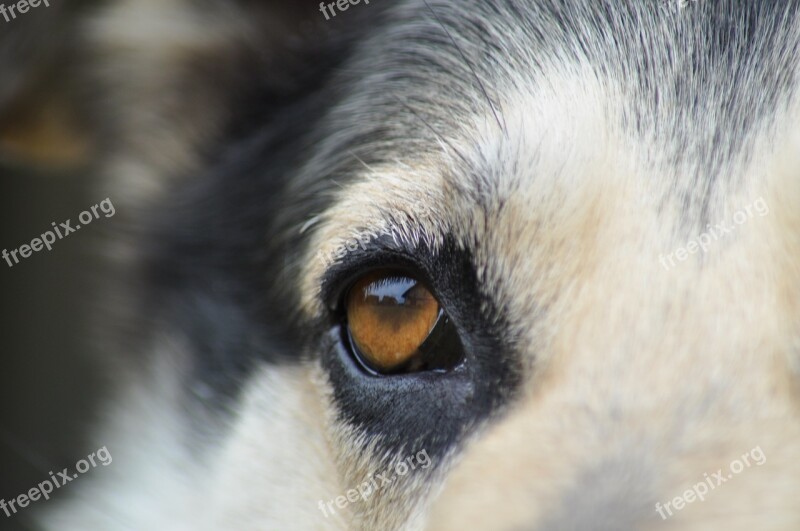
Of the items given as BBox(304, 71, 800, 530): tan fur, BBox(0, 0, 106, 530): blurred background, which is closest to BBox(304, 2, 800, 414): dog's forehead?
BBox(304, 71, 800, 530): tan fur

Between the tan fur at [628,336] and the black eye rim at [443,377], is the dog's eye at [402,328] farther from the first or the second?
the tan fur at [628,336]

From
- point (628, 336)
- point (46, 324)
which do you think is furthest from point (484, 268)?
point (46, 324)

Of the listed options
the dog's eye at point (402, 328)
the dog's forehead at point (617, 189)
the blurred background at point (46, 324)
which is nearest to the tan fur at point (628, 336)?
the dog's forehead at point (617, 189)

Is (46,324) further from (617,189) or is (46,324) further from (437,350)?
(617,189)

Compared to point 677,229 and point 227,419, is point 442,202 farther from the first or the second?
point 227,419

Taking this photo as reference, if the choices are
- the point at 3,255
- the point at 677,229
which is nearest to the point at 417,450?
the point at 677,229

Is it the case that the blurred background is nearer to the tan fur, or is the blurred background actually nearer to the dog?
the dog

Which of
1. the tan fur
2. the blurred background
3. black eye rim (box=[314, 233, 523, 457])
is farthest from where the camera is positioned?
the blurred background

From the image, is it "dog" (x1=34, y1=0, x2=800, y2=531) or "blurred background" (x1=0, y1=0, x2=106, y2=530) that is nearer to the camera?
"dog" (x1=34, y1=0, x2=800, y2=531)
